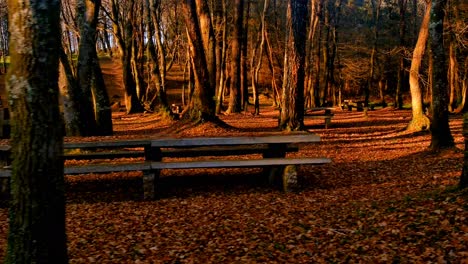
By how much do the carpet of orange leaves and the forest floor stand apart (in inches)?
0.6

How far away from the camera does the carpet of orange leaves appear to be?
187 inches

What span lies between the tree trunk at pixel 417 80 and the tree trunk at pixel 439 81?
371cm

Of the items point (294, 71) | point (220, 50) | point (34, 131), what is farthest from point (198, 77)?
point (220, 50)

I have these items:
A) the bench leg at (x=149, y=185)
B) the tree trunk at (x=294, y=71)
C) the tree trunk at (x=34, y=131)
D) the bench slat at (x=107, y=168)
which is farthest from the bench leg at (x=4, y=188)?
the tree trunk at (x=294, y=71)

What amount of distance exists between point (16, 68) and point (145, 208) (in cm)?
415

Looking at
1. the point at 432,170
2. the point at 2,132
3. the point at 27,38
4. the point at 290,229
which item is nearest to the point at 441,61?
the point at 432,170

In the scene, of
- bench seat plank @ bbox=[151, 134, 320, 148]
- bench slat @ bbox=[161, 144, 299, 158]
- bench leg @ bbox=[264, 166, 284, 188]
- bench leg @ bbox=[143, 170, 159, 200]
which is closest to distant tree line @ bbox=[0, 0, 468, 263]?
bench seat plank @ bbox=[151, 134, 320, 148]

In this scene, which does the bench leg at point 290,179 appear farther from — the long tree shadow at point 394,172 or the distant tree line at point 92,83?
the distant tree line at point 92,83

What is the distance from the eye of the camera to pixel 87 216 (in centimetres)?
676

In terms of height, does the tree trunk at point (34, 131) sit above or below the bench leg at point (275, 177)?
above

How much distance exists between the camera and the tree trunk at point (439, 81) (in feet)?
32.5

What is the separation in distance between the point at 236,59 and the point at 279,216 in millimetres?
18481

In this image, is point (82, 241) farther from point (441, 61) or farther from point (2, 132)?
point (2, 132)

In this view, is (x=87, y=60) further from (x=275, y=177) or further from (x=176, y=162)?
(x=275, y=177)
